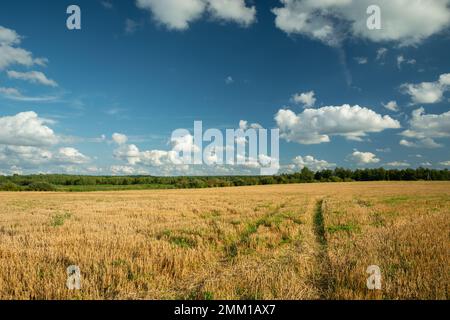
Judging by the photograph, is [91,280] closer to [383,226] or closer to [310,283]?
[310,283]

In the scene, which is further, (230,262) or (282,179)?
(282,179)

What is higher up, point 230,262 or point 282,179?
point 230,262

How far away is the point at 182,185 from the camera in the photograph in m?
Answer: 108

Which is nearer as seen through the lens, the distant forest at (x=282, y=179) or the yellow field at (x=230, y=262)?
the yellow field at (x=230, y=262)

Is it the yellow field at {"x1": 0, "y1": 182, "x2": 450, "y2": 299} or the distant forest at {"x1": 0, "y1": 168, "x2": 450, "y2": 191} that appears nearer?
the yellow field at {"x1": 0, "y1": 182, "x2": 450, "y2": 299}

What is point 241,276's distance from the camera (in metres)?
7.32

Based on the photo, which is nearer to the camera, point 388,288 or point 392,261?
point 388,288
